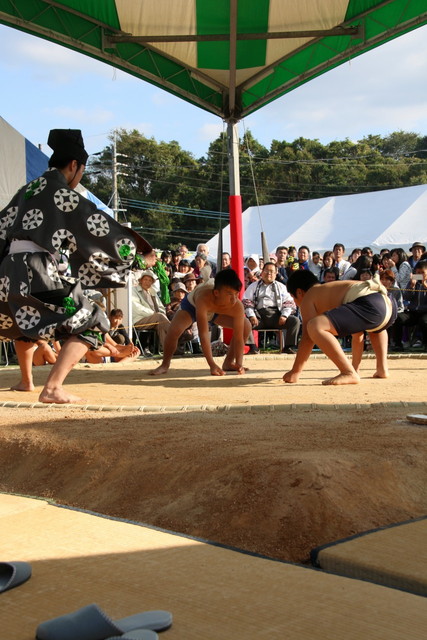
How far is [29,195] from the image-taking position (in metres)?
3.02

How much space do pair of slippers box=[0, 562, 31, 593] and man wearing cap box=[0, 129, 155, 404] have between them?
72.2 inches

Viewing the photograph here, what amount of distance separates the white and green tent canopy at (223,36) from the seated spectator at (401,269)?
223 cm

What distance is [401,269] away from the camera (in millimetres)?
7352

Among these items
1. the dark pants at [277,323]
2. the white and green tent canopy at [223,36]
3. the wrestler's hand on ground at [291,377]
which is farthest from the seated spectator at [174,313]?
the wrestler's hand on ground at [291,377]

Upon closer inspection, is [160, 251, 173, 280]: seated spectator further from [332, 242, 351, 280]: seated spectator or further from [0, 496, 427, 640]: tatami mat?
[0, 496, 427, 640]: tatami mat

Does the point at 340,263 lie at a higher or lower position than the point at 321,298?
higher

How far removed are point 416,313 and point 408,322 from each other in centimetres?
11

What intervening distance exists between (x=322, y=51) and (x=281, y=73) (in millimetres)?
454

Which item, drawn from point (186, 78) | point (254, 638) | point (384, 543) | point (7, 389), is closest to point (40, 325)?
point (7, 389)

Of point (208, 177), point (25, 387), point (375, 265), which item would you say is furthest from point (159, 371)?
point (208, 177)

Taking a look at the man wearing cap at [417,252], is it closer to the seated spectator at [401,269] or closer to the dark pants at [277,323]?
the seated spectator at [401,269]

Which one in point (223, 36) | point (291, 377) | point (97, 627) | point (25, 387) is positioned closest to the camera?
point (97, 627)

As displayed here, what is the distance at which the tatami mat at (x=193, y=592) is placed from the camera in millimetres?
958

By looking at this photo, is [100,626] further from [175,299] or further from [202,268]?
[202,268]
